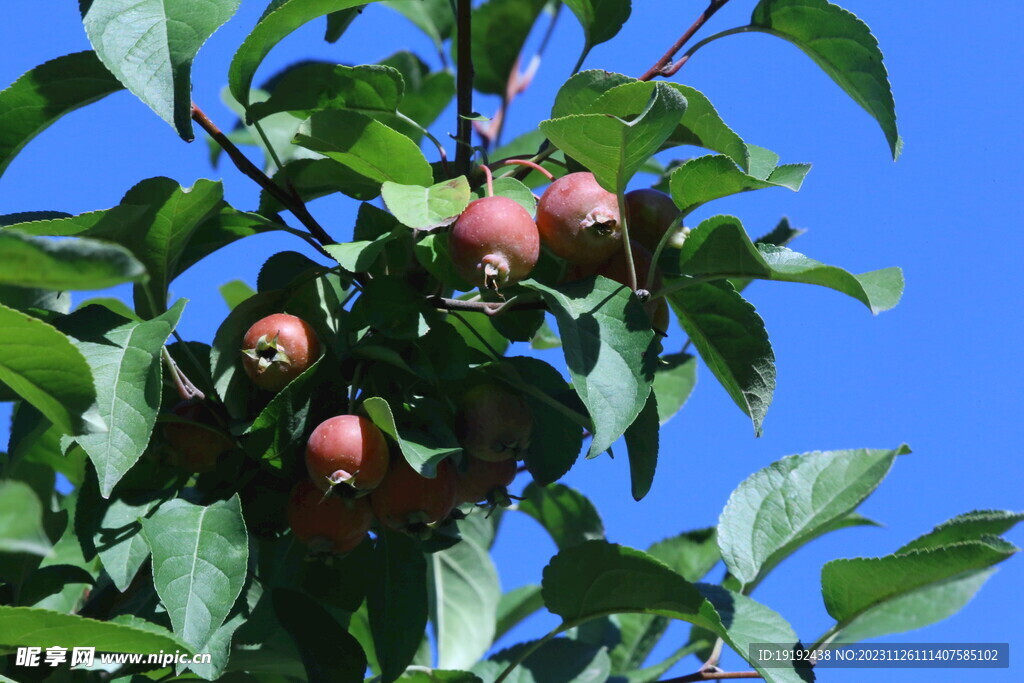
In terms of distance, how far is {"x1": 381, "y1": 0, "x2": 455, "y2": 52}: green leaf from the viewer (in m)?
2.60

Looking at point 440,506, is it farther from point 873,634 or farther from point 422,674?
point 873,634

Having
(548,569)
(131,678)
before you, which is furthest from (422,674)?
(131,678)


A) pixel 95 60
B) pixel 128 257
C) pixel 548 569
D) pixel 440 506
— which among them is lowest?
pixel 548 569

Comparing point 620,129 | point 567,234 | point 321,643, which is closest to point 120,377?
point 321,643

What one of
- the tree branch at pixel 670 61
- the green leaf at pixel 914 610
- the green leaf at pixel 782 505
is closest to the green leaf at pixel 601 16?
the tree branch at pixel 670 61

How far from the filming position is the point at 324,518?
1.59m

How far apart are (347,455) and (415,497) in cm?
14

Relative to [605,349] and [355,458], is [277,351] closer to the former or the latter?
[355,458]

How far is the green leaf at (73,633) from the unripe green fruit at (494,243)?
63cm

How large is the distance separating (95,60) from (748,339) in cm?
114

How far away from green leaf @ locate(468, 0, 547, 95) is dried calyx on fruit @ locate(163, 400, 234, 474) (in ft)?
3.58

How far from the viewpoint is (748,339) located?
1537 millimetres

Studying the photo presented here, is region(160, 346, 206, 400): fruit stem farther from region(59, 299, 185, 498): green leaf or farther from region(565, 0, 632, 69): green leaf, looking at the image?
region(565, 0, 632, 69): green leaf

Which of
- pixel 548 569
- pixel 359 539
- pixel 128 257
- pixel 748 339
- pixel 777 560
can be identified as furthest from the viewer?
pixel 777 560
